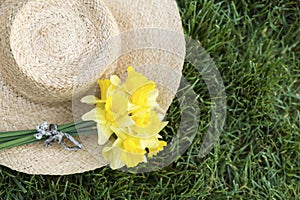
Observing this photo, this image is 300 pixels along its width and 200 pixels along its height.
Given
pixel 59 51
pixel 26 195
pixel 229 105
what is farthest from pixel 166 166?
pixel 59 51

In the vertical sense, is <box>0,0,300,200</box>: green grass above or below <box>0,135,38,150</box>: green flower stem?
below

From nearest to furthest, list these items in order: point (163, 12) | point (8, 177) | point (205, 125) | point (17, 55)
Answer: point (17, 55)
point (163, 12)
point (8, 177)
point (205, 125)

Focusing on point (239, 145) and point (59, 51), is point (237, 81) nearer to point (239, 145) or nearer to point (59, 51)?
point (239, 145)

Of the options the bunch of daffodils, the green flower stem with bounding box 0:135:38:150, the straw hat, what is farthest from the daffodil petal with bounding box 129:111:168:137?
the green flower stem with bounding box 0:135:38:150

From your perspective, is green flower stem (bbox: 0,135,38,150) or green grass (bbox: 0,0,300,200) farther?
green grass (bbox: 0,0,300,200)

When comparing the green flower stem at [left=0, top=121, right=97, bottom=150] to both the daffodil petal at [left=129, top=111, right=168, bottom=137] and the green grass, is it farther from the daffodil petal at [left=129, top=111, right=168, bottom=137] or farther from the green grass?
the green grass

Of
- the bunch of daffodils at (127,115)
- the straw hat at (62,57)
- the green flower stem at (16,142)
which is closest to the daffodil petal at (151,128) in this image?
the bunch of daffodils at (127,115)

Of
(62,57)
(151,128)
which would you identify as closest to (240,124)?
(151,128)
